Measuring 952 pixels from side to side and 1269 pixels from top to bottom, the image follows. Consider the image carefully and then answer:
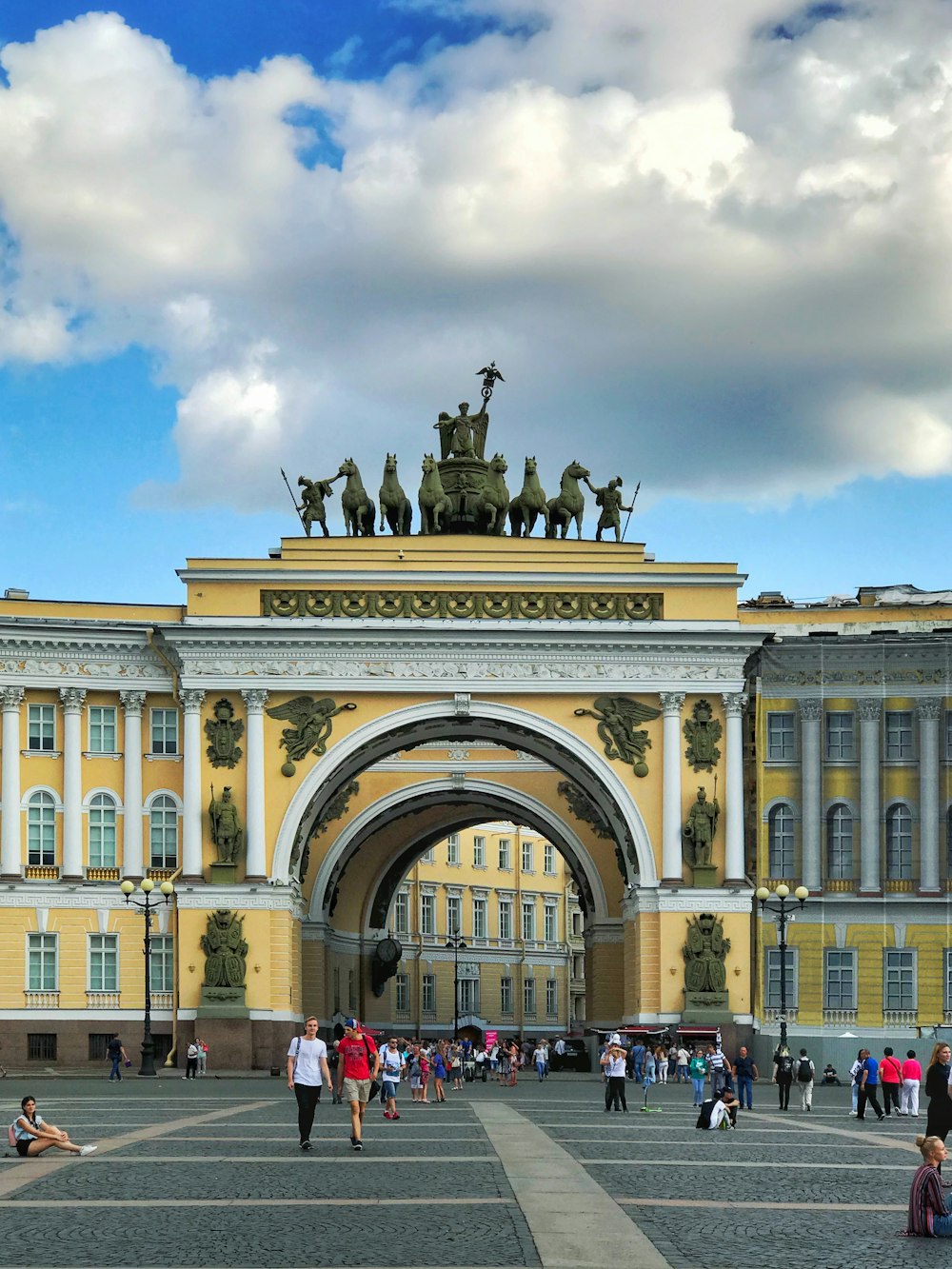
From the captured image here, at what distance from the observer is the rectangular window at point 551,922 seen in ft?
375

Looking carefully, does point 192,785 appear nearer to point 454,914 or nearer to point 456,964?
point 456,964

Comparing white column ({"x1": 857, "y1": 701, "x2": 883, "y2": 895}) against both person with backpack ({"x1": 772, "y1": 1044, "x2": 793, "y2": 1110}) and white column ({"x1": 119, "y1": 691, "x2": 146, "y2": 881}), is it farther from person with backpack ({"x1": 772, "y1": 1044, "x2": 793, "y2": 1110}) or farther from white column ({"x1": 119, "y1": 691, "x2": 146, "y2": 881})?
person with backpack ({"x1": 772, "y1": 1044, "x2": 793, "y2": 1110})

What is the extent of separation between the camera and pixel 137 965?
60844 mm

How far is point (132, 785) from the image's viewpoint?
201 ft

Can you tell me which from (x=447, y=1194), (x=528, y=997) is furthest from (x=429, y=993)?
(x=447, y=1194)

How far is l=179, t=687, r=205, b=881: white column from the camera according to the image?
196 feet

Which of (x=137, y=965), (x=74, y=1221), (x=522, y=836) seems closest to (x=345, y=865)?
(x=137, y=965)

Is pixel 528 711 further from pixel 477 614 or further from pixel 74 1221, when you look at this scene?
pixel 74 1221

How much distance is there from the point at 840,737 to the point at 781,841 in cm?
344

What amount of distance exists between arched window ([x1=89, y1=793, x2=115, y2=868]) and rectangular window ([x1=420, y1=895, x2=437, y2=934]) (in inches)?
1685

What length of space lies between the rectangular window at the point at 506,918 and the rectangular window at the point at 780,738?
48.1m

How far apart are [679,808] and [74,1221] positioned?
140 ft

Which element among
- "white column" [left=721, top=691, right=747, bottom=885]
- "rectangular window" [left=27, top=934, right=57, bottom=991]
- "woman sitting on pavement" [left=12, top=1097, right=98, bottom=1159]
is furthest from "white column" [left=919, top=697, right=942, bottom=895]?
"woman sitting on pavement" [left=12, top=1097, right=98, bottom=1159]

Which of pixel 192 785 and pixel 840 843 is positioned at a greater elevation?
pixel 192 785
